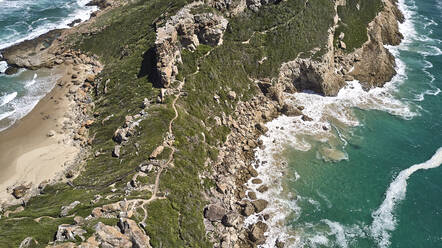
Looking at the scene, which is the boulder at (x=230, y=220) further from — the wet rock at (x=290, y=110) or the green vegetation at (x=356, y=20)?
the green vegetation at (x=356, y=20)

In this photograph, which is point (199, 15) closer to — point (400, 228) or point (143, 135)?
point (143, 135)

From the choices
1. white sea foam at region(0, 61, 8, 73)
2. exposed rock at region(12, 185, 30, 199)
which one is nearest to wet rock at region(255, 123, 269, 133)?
exposed rock at region(12, 185, 30, 199)

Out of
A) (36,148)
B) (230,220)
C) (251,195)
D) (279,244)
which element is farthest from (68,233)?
(279,244)

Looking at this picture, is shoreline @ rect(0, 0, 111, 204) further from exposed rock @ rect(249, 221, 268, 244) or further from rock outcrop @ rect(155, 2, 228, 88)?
exposed rock @ rect(249, 221, 268, 244)

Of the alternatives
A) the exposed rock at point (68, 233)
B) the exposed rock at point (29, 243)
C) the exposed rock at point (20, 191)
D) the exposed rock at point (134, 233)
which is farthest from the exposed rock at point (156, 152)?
the exposed rock at point (20, 191)

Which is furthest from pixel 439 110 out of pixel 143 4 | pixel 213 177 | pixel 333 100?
pixel 143 4
